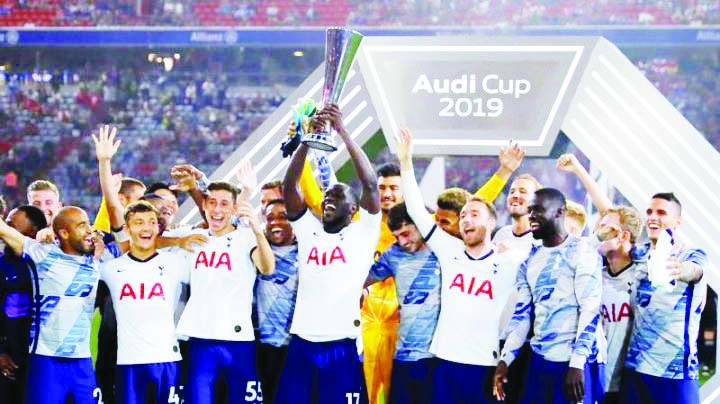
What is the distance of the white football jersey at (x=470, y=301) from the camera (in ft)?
21.9

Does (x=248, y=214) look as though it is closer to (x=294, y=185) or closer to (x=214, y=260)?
(x=294, y=185)

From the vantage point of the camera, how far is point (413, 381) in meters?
6.86

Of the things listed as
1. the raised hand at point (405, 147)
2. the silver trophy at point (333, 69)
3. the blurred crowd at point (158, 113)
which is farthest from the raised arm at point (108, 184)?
the blurred crowd at point (158, 113)

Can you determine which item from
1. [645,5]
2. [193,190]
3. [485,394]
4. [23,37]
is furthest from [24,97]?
[485,394]

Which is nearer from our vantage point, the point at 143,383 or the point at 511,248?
the point at 143,383

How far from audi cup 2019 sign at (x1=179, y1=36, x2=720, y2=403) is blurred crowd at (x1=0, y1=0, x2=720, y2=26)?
19383mm

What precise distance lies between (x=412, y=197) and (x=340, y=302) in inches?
31.3

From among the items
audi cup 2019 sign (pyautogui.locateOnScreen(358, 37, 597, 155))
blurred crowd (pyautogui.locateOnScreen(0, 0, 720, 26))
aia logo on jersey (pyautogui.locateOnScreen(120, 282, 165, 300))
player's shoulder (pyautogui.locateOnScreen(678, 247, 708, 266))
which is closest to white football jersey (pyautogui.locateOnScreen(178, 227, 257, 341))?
aia logo on jersey (pyautogui.locateOnScreen(120, 282, 165, 300))

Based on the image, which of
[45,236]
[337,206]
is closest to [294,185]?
[337,206]

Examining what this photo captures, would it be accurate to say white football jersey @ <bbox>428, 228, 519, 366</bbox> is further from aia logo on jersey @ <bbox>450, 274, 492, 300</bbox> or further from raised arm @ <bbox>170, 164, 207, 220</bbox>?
raised arm @ <bbox>170, 164, 207, 220</bbox>

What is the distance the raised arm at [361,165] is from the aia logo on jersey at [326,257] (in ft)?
1.08

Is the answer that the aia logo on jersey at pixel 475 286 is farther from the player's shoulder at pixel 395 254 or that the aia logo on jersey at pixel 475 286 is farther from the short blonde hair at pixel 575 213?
the short blonde hair at pixel 575 213

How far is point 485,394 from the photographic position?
21.9ft

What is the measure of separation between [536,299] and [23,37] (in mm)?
23555
